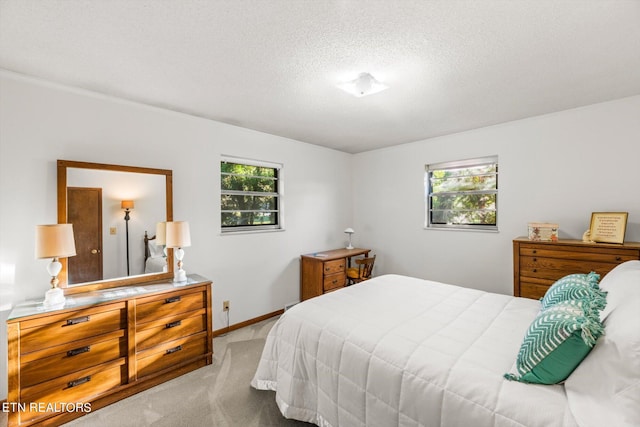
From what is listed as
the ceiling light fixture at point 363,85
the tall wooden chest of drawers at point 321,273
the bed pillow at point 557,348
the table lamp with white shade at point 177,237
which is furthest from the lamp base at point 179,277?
the bed pillow at point 557,348

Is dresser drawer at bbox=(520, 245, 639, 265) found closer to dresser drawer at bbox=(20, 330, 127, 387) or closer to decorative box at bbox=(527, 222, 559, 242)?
decorative box at bbox=(527, 222, 559, 242)

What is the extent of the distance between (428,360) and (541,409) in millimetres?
441

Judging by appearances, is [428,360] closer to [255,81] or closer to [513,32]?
[513,32]

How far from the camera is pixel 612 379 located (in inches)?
40.1

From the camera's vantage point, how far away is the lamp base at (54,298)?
6.48 feet

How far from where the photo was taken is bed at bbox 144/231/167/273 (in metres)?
2.69

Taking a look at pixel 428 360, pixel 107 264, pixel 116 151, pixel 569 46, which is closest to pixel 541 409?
pixel 428 360

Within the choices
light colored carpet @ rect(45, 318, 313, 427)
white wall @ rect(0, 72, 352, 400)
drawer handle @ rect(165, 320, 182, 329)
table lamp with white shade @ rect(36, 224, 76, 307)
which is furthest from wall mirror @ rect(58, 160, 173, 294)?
light colored carpet @ rect(45, 318, 313, 427)

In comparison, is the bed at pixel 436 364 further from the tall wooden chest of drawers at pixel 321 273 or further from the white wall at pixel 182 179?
the white wall at pixel 182 179

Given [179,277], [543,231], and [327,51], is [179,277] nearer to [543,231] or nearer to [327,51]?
[327,51]

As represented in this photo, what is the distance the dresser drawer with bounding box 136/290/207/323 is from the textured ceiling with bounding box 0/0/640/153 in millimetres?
1770

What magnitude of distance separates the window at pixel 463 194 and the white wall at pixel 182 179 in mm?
1468

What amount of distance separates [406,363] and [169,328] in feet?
6.58

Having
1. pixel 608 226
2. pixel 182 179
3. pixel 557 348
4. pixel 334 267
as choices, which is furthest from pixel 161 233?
pixel 608 226
